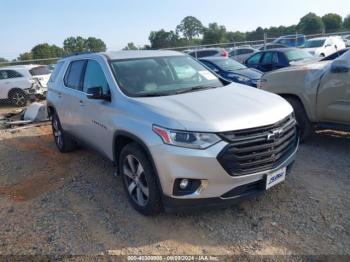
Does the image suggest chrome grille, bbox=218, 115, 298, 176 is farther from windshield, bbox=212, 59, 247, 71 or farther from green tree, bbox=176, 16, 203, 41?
green tree, bbox=176, 16, 203, 41

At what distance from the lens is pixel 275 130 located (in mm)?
3521

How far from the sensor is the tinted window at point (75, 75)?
5.41 meters

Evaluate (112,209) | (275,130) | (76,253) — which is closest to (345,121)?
(275,130)

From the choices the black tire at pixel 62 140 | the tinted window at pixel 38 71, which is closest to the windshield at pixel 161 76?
the black tire at pixel 62 140

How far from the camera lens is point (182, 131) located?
329cm

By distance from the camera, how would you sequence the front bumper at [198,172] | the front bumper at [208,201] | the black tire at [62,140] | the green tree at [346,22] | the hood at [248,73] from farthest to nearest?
the green tree at [346,22] → the hood at [248,73] → the black tire at [62,140] → the front bumper at [208,201] → the front bumper at [198,172]

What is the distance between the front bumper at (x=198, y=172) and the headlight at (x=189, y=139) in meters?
0.04

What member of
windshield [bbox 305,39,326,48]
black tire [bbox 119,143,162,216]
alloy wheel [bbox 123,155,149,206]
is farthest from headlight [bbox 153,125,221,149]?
windshield [bbox 305,39,326,48]

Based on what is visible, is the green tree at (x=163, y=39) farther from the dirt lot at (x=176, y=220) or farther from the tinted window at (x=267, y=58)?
the dirt lot at (x=176, y=220)

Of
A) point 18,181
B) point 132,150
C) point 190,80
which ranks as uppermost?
point 190,80

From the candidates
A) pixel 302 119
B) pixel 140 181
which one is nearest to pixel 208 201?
pixel 140 181

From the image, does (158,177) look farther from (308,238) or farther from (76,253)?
(308,238)

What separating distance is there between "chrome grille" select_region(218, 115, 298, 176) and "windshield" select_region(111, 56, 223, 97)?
3.81ft

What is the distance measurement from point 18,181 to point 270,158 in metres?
3.81
